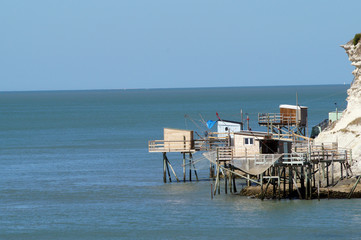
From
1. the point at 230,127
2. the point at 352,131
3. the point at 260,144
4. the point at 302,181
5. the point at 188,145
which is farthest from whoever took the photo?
the point at 230,127

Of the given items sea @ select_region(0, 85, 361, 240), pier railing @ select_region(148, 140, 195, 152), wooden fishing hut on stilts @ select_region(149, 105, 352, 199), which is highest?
pier railing @ select_region(148, 140, 195, 152)

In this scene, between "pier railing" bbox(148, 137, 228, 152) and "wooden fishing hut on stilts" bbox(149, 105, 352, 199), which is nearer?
"wooden fishing hut on stilts" bbox(149, 105, 352, 199)

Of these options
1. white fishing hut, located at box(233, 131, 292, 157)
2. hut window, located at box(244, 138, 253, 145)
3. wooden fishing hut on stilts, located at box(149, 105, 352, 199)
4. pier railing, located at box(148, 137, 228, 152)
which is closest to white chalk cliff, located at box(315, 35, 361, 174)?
wooden fishing hut on stilts, located at box(149, 105, 352, 199)

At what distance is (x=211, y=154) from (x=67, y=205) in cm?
1098

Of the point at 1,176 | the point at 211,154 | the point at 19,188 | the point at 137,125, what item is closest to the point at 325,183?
the point at 211,154

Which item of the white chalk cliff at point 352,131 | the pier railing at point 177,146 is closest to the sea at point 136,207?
the pier railing at point 177,146

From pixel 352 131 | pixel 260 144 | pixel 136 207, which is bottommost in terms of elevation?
pixel 136 207

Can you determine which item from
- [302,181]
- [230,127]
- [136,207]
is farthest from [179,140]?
[302,181]

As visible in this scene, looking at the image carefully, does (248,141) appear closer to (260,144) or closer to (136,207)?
(260,144)

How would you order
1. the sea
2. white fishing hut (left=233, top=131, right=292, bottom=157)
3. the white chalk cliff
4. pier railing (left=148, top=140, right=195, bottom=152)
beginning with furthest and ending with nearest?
1. pier railing (left=148, top=140, right=195, bottom=152)
2. white fishing hut (left=233, top=131, right=292, bottom=157)
3. the white chalk cliff
4. the sea

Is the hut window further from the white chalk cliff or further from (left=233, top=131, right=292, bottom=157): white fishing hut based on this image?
the white chalk cliff

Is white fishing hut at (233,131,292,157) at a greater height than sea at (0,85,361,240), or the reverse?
white fishing hut at (233,131,292,157)

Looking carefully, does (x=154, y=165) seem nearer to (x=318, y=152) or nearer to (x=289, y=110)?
(x=289, y=110)

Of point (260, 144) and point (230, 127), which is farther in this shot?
point (230, 127)
